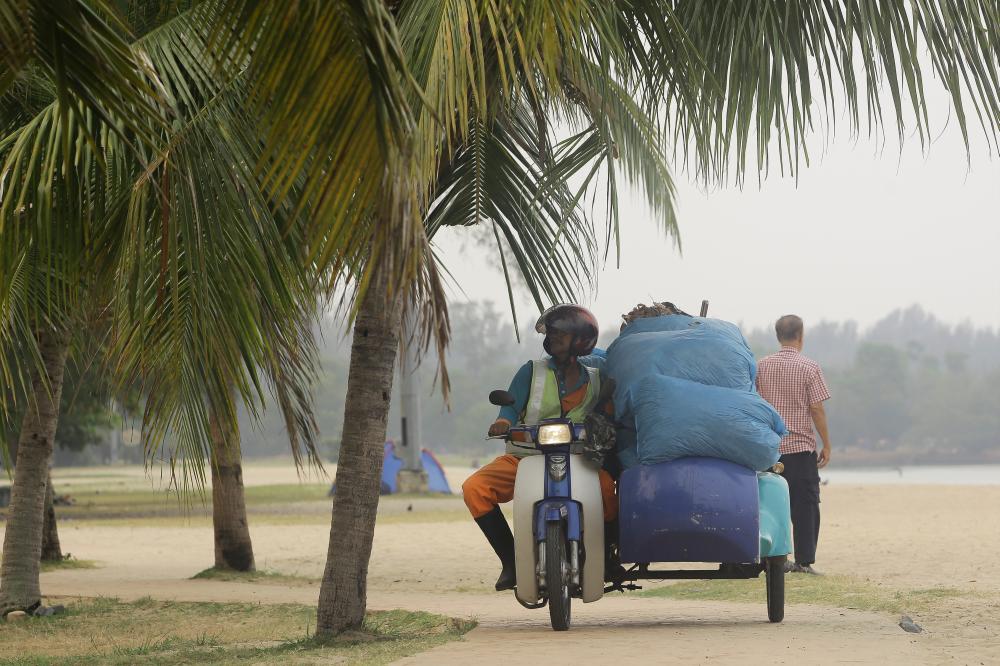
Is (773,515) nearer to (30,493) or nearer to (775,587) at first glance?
(775,587)

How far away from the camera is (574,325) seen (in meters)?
7.36

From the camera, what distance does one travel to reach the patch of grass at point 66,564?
569 inches

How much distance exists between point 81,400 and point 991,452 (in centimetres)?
12039

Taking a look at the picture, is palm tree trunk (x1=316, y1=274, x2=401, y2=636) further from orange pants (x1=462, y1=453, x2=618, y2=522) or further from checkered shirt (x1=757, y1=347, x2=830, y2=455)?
checkered shirt (x1=757, y1=347, x2=830, y2=455)

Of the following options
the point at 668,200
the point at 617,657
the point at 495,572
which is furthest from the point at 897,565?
the point at 617,657

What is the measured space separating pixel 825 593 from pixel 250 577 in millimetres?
5608

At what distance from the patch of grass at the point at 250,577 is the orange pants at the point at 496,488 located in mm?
5574

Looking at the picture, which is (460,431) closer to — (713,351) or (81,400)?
(81,400)

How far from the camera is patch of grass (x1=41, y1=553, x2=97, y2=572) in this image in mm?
14453

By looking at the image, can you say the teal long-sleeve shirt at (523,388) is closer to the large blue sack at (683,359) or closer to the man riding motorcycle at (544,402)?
the man riding motorcycle at (544,402)

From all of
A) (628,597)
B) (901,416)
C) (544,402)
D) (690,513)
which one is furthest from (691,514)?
(901,416)

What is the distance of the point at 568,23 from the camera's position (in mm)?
4906

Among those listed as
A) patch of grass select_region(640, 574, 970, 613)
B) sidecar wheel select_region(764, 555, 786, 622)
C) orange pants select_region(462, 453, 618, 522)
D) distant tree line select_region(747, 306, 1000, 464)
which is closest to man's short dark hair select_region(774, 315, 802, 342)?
patch of grass select_region(640, 574, 970, 613)

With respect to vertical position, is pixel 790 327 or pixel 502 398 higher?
pixel 790 327
